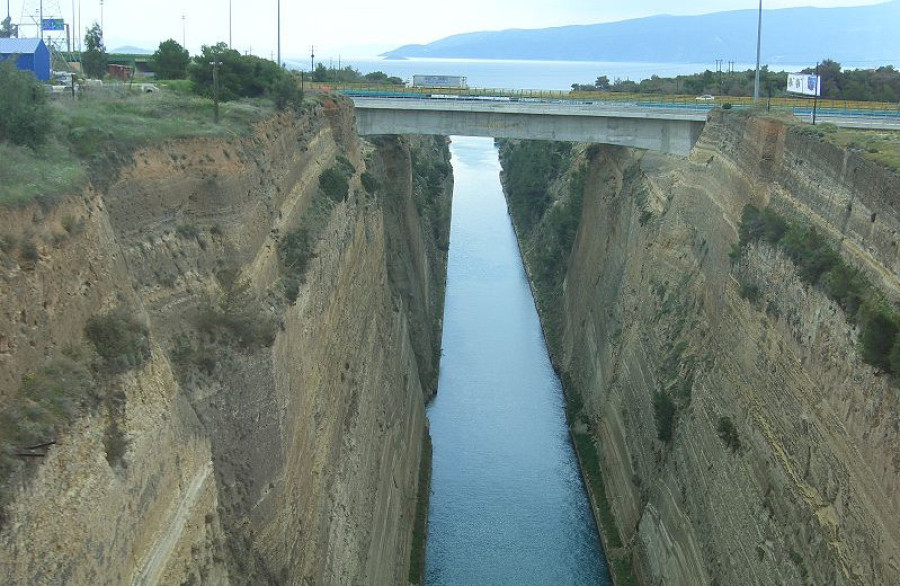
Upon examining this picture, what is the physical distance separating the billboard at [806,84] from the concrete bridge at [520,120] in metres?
4.19

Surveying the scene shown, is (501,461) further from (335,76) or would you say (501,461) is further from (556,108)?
(335,76)

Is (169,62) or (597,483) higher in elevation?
(169,62)

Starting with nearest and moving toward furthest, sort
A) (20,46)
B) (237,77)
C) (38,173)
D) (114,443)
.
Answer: (114,443) → (38,173) → (20,46) → (237,77)

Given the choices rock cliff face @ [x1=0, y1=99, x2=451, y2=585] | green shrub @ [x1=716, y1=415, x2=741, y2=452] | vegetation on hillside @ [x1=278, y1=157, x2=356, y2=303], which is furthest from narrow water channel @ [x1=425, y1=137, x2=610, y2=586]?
vegetation on hillside @ [x1=278, y1=157, x2=356, y2=303]

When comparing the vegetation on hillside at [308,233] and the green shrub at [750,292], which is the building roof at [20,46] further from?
the green shrub at [750,292]

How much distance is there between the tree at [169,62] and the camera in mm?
26562

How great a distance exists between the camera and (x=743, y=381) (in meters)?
18.3

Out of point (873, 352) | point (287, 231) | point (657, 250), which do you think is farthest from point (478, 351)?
point (873, 352)

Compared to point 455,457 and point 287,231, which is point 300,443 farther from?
point 455,457

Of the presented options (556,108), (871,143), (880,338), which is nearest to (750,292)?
(871,143)

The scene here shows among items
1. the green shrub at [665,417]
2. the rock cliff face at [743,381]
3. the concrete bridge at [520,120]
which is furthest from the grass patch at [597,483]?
the concrete bridge at [520,120]

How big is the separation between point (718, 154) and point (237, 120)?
1316 centimetres

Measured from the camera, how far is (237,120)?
17.2 meters

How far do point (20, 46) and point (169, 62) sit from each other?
751 centimetres
